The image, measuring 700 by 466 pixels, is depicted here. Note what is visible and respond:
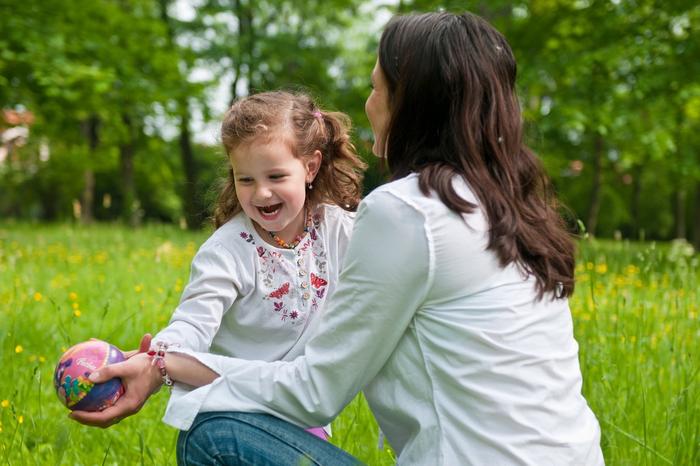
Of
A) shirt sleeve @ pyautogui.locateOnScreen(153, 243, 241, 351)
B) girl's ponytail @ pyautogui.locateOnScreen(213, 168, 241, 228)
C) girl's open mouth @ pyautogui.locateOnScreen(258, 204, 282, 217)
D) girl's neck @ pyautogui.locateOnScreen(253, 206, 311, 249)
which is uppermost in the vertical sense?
girl's open mouth @ pyautogui.locateOnScreen(258, 204, 282, 217)

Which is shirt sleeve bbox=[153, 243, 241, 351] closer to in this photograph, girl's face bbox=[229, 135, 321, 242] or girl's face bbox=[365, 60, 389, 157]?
girl's face bbox=[229, 135, 321, 242]

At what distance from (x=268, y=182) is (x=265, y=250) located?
20cm

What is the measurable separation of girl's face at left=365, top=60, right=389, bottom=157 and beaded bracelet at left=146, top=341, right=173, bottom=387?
0.71 metres

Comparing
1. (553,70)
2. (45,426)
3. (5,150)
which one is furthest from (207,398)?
(5,150)

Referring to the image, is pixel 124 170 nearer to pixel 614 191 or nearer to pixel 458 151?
pixel 614 191

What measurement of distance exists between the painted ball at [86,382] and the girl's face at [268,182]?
1.85ft

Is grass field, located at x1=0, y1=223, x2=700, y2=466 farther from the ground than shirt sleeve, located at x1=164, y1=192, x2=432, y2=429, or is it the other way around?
shirt sleeve, located at x1=164, y1=192, x2=432, y2=429

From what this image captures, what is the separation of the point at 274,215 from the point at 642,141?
28.1 ft

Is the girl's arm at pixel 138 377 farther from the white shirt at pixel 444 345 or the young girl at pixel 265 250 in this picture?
the white shirt at pixel 444 345

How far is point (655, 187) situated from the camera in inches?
1122

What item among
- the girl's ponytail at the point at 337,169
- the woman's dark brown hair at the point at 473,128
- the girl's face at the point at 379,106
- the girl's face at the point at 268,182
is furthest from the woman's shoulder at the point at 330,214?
the woman's dark brown hair at the point at 473,128

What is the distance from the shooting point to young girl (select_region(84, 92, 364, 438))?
84.4 inches

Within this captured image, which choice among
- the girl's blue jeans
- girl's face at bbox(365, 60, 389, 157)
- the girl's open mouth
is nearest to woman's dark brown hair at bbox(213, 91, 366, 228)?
the girl's open mouth

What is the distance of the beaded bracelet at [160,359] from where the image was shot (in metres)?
1.85
